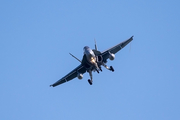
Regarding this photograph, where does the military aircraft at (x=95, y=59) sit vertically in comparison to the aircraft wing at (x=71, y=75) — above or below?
below

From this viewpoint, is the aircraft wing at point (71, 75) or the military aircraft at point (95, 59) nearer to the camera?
the military aircraft at point (95, 59)

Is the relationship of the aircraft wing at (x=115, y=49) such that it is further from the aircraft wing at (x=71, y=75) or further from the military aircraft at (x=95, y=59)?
the aircraft wing at (x=71, y=75)

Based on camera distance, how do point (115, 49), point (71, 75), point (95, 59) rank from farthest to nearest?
point (71, 75), point (115, 49), point (95, 59)

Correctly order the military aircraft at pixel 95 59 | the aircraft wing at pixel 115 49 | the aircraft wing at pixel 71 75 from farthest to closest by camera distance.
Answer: the aircraft wing at pixel 71 75 < the aircraft wing at pixel 115 49 < the military aircraft at pixel 95 59

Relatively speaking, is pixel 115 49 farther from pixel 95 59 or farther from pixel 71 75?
pixel 71 75

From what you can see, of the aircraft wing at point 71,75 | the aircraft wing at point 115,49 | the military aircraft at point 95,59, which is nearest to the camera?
the military aircraft at point 95,59

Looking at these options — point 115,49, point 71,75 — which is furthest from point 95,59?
point 71,75

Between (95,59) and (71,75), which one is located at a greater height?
(71,75)

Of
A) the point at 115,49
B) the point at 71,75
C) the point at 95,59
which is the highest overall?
the point at 115,49

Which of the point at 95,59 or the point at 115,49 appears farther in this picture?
the point at 115,49

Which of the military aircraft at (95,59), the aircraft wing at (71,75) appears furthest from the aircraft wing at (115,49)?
the aircraft wing at (71,75)

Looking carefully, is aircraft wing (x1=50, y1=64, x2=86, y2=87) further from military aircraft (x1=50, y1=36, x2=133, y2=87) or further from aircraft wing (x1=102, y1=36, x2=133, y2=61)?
aircraft wing (x1=102, y1=36, x2=133, y2=61)

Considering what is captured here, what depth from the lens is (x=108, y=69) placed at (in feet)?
246

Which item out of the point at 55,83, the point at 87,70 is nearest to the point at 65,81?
the point at 55,83
